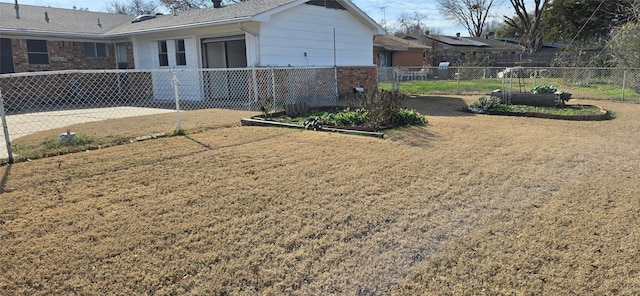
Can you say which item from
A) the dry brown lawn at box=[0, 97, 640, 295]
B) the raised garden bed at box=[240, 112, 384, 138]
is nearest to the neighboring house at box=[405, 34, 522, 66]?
the raised garden bed at box=[240, 112, 384, 138]

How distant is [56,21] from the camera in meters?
17.6

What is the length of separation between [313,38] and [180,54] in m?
5.07

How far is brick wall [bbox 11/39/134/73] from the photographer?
51.7 feet

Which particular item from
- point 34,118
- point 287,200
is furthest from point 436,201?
point 34,118

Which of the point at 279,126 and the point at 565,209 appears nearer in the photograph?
the point at 565,209

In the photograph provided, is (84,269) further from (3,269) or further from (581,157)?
(581,157)

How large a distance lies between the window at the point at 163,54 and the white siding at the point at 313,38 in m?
5.26

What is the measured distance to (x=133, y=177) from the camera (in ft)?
16.2

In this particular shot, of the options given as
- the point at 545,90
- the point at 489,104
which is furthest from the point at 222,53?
the point at 545,90

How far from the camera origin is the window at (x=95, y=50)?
17.8m

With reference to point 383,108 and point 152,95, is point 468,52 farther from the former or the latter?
point 383,108

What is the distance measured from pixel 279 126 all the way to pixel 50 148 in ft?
13.5

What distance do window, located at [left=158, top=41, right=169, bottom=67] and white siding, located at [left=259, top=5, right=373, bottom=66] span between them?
5264 millimetres

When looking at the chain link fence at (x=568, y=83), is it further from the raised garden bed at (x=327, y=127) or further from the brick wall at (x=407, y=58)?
the raised garden bed at (x=327, y=127)
